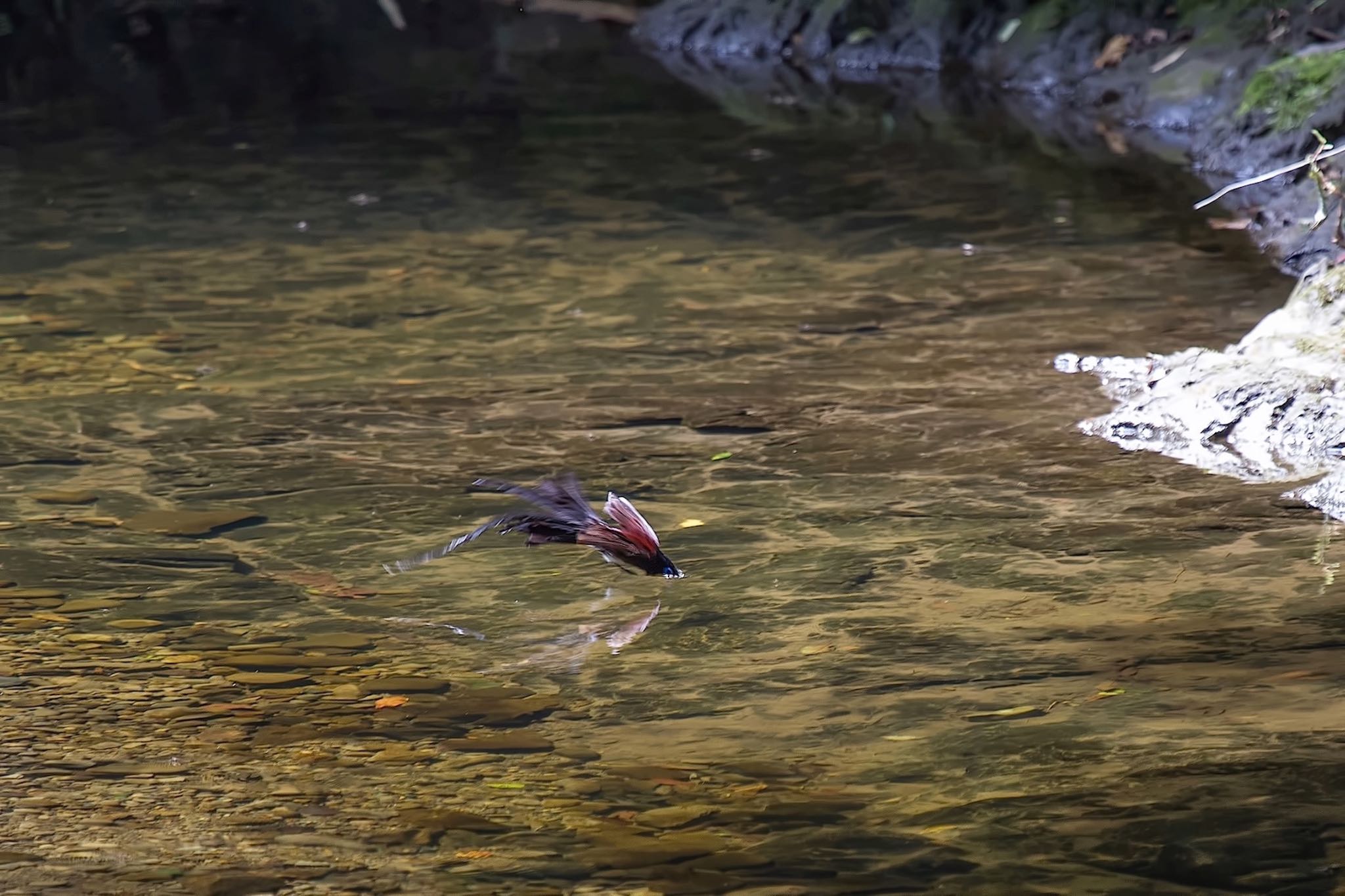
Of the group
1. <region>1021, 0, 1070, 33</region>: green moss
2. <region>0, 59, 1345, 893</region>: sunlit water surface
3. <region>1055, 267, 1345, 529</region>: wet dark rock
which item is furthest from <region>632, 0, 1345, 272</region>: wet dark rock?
<region>1055, 267, 1345, 529</region>: wet dark rock

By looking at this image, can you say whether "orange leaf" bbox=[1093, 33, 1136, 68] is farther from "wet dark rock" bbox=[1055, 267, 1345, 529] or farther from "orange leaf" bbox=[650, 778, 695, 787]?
"orange leaf" bbox=[650, 778, 695, 787]

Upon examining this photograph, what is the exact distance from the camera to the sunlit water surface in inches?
106

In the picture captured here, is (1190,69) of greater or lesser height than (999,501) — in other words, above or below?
above

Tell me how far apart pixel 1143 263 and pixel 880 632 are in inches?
185

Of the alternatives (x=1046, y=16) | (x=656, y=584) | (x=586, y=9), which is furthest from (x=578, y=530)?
(x=586, y=9)

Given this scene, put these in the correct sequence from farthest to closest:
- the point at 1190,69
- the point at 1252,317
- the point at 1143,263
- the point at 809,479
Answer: the point at 1190,69, the point at 1143,263, the point at 1252,317, the point at 809,479

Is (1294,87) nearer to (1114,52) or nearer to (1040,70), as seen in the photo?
(1114,52)

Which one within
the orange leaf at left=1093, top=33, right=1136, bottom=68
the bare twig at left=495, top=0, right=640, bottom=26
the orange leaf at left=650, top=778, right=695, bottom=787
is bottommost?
the orange leaf at left=650, top=778, right=695, bottom=787

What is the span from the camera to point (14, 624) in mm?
3883

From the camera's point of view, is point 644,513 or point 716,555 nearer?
point 716,555

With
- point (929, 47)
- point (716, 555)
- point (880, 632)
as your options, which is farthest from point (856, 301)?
A: point (929, 47)

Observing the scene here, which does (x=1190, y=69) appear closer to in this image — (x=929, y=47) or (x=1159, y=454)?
(x=929, y=47)

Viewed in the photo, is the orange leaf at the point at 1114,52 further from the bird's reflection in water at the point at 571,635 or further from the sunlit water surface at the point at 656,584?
the bird's reflection in water at the point at 571,635

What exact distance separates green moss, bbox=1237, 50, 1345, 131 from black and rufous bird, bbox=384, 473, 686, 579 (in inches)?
264
